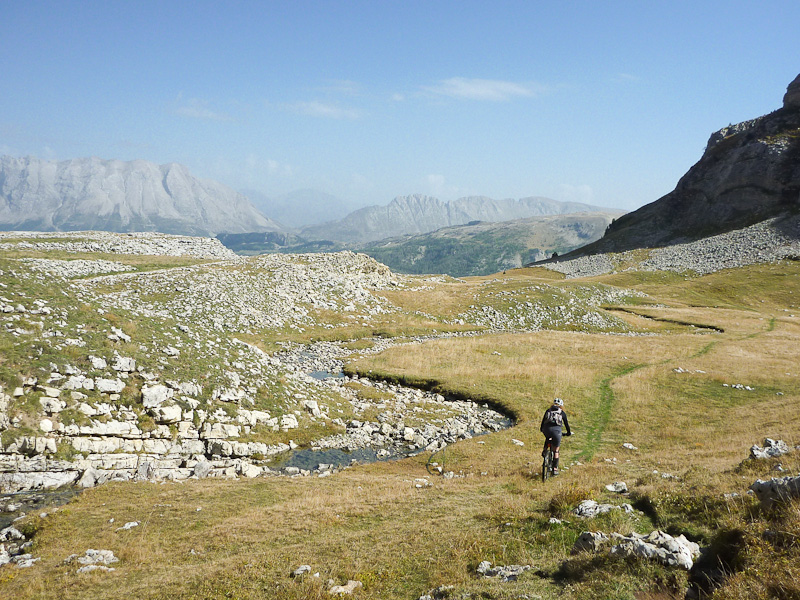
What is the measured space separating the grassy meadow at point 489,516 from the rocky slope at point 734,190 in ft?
443

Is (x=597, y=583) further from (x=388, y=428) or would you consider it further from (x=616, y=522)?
(x=388, y=428)

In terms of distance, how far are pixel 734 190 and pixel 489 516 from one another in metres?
185

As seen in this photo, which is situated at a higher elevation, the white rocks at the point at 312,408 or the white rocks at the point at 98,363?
the white rocks at the point at 98,363

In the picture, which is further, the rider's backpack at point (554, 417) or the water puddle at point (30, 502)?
the rider's backpack at point (554, 417)

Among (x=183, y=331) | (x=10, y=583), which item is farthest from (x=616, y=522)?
(x=183, y=331)

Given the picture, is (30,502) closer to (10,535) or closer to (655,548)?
(10,535)

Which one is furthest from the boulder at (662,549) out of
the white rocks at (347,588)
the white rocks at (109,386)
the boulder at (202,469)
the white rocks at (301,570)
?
the white rocks at (109,386)

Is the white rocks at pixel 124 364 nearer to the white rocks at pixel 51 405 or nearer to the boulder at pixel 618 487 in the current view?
the white rocks at pixel 51 405

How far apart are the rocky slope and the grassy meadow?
13516 centimetres

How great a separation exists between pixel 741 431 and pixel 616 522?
67.6ft

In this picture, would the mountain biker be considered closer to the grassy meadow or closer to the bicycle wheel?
Answer: the bicycle wheel

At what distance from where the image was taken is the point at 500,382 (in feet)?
141

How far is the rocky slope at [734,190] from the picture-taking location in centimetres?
14425

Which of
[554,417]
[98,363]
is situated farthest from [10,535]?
[554,417]
